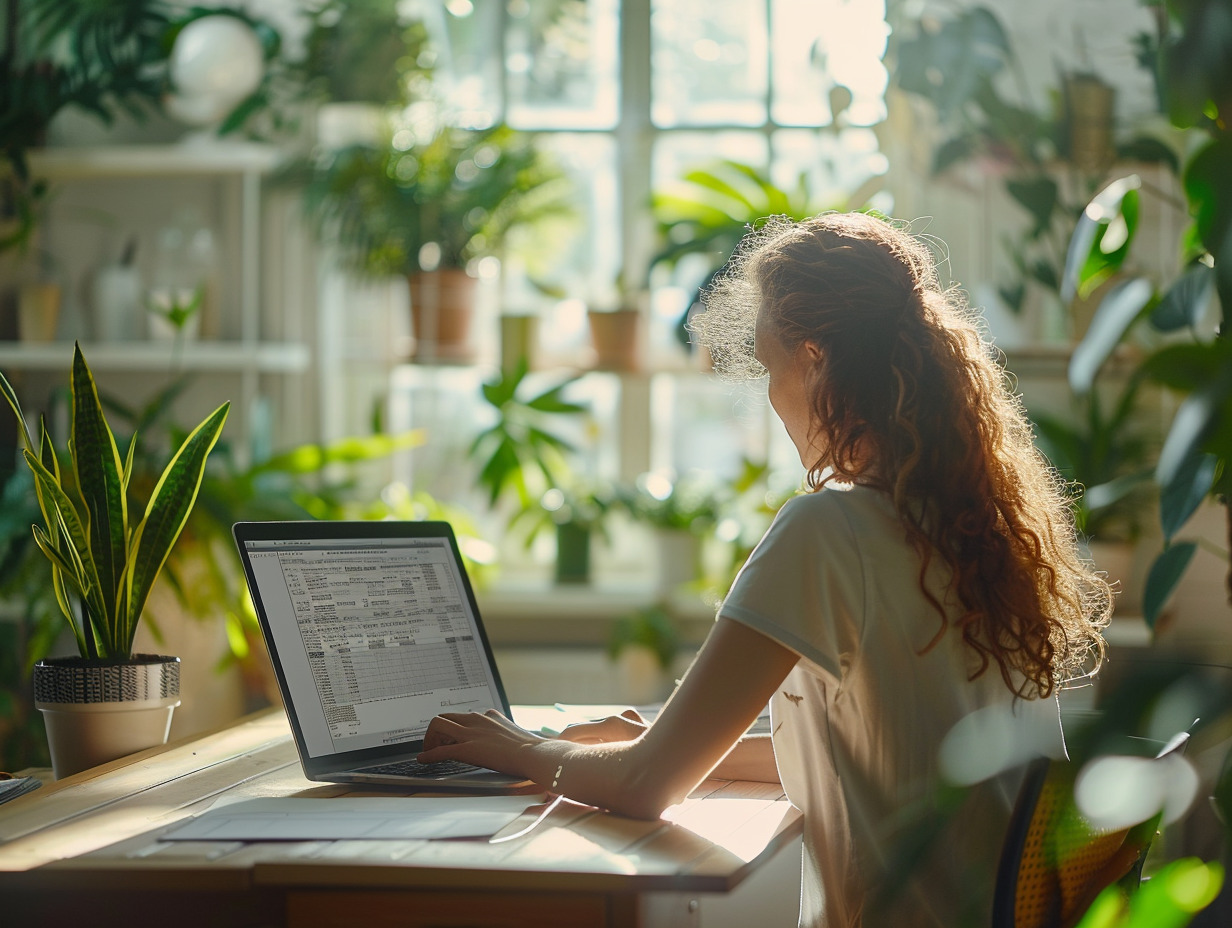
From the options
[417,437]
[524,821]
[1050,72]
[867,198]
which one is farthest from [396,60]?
[524,821]

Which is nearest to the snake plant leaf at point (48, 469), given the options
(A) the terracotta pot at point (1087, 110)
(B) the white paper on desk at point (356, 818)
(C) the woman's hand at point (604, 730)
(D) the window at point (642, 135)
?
(B) the white paper on desk at point (356, 818)

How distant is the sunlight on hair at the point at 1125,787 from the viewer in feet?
0.81

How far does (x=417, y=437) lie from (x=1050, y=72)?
2.05m

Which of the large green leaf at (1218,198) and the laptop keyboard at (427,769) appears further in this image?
the laptop keyboard at (427,769)

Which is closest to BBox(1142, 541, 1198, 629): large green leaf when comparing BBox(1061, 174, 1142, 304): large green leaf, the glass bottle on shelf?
BBox(1061, 174, 1142, 304): large green leaf

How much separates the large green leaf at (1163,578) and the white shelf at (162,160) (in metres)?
2.54

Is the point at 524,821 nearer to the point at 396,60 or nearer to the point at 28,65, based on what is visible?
the point at 396,60

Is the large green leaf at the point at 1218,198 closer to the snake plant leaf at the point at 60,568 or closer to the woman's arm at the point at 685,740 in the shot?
the woman's arm at the point at 685,740

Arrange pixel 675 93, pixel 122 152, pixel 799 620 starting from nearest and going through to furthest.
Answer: pixel 799 620
pixel 122 152
pixel 675 93

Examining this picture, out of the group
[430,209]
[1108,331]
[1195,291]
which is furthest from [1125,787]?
[430,209]

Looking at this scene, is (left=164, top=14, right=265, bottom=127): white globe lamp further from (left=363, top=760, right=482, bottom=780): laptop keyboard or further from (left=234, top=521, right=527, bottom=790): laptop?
(left=363, top=760, right=482, bottom=780): laptop keyboard

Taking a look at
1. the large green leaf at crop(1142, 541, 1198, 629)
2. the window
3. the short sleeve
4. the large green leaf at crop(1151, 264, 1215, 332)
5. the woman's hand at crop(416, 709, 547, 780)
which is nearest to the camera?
the large green leaf at crop(1151, 264, 1215, 332)

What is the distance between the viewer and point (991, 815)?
1097mm

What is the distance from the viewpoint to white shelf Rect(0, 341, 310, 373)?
3215 mm
